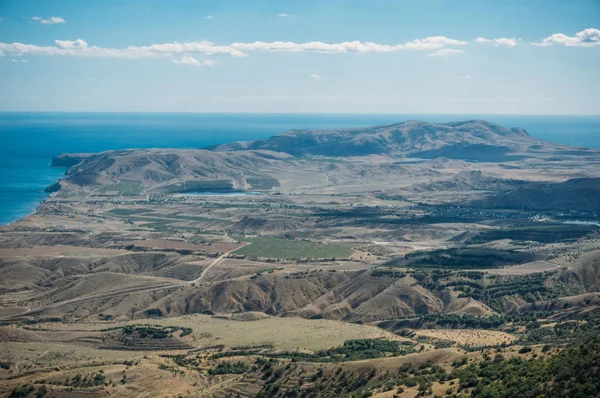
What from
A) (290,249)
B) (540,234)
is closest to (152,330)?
(290,249)

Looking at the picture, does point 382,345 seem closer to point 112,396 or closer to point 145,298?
point 112,396

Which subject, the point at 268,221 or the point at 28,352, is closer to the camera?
the point at 28,352

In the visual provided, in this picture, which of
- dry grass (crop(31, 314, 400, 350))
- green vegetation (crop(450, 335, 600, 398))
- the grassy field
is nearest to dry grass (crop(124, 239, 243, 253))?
the grassy field

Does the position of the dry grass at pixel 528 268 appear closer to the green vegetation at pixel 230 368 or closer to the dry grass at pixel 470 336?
the dry grass at pixel 470 336

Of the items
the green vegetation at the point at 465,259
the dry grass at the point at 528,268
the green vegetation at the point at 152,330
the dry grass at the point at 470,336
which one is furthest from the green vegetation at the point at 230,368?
the green vegetation at the point at 465,259

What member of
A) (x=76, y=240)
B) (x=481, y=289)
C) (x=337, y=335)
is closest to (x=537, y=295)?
(x=481, y=289)

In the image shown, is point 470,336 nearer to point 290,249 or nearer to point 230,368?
point 230,368

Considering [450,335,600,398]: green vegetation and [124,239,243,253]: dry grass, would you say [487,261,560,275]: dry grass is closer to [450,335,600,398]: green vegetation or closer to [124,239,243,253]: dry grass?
[124,239,243,253]: dry grass

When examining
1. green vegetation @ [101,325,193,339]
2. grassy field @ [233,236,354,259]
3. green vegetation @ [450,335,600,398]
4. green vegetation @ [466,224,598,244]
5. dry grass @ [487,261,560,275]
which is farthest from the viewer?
green vegetation @ [466,224,598,244]
